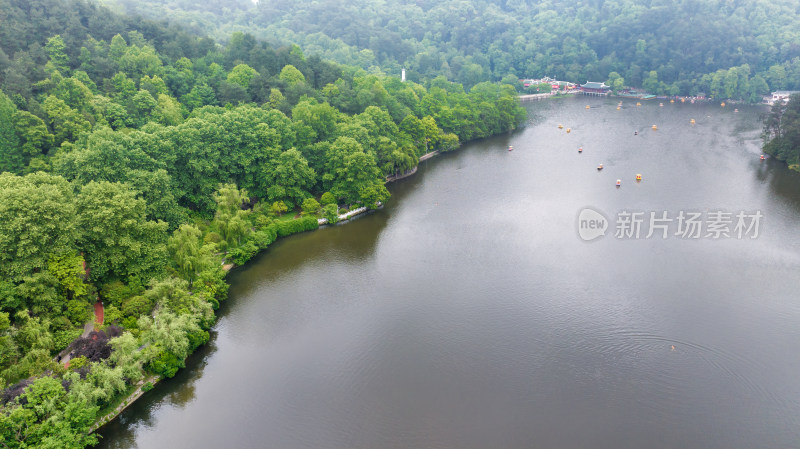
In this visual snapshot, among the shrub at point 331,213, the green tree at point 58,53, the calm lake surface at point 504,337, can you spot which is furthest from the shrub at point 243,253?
the green tree at point 58,53

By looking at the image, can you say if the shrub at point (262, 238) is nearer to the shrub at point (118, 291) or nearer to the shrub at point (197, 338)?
the shrub at point (118, 291)

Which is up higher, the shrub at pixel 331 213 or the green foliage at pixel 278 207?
the green foliage at pixel 278 207

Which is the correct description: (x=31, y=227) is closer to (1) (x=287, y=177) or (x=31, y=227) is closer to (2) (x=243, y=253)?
(2) (x=243, y=253)

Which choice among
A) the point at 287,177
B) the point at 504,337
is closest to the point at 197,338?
the point at 504,337

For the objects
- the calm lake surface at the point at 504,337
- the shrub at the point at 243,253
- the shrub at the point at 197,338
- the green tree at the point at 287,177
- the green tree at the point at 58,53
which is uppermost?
the green tree at the point at 58,53

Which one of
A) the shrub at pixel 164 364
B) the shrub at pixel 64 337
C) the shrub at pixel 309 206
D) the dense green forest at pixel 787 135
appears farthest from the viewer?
the dense green forest at pixel 787 135

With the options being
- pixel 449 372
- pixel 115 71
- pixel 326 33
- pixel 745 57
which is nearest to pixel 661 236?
pixel 449 372

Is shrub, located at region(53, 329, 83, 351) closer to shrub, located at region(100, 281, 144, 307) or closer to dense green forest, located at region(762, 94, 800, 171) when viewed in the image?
shrub, located at region(100, 281, 144, 307)
